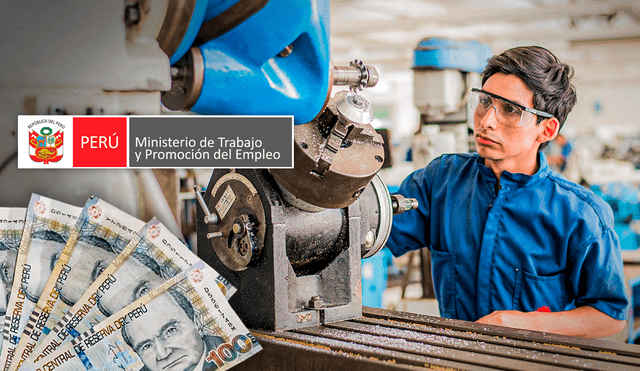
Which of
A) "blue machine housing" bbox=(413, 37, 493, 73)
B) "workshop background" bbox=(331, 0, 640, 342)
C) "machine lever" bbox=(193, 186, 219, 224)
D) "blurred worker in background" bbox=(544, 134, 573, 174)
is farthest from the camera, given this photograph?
"blurred worker in background" bbox=(544, 134, 573, 174)

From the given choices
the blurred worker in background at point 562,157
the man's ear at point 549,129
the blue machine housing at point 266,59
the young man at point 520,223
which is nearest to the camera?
the blue machine housing at point 266,59

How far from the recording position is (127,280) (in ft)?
3.07

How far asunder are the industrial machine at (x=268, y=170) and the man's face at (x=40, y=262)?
115 millimetres

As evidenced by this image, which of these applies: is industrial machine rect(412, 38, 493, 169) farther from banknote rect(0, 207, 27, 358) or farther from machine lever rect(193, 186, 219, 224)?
banknote rect(0, 207, 27, 358)

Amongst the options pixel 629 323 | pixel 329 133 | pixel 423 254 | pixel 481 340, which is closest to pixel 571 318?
pixel 481 340

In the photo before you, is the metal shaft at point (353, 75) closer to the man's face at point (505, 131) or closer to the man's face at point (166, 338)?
the man's face at point (166, 338)

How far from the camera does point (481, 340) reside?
37.4 inches

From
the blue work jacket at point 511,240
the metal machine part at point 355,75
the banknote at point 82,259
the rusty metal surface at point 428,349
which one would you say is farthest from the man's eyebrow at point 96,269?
the blue work jacket at point 511,240

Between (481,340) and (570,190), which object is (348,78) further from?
(570,190)

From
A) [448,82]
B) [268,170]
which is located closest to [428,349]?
[268,170]

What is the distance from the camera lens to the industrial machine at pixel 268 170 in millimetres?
826

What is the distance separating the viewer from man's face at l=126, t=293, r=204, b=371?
0.91 metres

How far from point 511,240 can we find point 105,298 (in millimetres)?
960

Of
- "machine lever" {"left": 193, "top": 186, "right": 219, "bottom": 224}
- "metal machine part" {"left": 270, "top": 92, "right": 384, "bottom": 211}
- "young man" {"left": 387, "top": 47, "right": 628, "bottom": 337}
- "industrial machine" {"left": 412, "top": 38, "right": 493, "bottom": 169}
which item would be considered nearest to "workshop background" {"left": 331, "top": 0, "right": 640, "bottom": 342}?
"industrial machine" {"left": 412, "top": 38, "right": 493, "bottom": 169}
